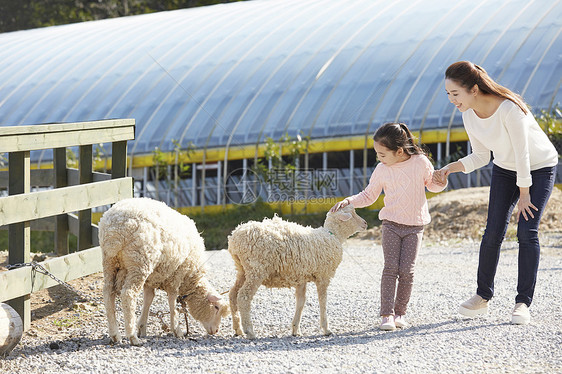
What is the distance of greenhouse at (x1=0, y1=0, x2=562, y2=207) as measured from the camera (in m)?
15.9

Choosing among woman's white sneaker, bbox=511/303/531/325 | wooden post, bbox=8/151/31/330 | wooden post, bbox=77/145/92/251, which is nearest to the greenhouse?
wooden post, bbox=77/145/92/251

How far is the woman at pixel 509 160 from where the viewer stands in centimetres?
515

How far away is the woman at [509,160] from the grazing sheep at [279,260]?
1.12m

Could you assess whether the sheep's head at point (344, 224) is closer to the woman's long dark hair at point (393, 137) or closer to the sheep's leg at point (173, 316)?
the woman's long dark hair at point (393, 137)

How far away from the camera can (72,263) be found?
19.2ft

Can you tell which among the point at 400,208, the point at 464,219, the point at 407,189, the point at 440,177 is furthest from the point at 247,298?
the point at 464,219

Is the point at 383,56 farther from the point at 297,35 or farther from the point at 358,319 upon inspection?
the point at 358,319

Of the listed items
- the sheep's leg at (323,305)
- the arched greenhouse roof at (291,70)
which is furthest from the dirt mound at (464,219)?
the sheep's leg at (323,305)

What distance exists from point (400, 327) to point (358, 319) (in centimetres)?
54

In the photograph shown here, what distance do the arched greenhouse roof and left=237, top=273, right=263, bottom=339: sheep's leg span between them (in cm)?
1097

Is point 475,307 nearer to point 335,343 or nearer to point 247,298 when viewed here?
point 335,343

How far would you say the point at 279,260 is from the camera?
5.20m

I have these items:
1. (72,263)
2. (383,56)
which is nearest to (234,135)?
(383,56)

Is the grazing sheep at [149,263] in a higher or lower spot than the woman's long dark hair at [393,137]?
lower
